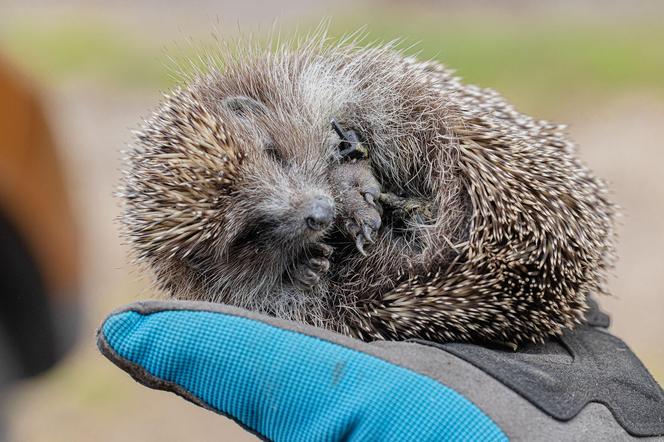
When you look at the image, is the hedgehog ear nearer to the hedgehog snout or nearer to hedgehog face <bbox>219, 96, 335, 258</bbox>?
hedgehog face <bbox>219, 96, 335, 258</bbox>

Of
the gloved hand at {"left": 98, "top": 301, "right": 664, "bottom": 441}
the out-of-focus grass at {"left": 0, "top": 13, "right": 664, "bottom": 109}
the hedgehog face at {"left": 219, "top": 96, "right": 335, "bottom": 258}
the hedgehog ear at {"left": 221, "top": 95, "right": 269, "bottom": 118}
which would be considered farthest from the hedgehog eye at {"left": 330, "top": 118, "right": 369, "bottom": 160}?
the out-of-focus grass at {"left": 0, "top": 13, "right": 664, "bottom": 109}

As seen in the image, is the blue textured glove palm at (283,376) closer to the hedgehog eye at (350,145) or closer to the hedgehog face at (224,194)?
the hedgehog face at (224,194)

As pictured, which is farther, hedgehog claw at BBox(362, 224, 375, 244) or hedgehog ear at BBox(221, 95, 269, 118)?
hedgehog ear at BBox(221, 95, 269, 118)

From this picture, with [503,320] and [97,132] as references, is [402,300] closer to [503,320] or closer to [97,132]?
[503,320]

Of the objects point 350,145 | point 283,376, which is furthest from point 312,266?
point 283,376

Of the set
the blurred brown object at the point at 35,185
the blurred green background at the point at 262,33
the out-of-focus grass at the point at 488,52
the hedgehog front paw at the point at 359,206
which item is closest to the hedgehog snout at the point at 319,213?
the hedgehog front paw at the point at 359,206


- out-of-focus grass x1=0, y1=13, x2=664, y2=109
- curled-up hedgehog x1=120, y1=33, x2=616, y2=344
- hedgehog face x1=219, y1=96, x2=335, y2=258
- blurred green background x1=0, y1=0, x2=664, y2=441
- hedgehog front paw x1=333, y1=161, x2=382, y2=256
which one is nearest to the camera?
curled-up hedgehog x1=120, y1=33, x2=616, y2=344

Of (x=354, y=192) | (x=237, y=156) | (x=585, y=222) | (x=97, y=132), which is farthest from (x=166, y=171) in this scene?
(x=97, y=132)
